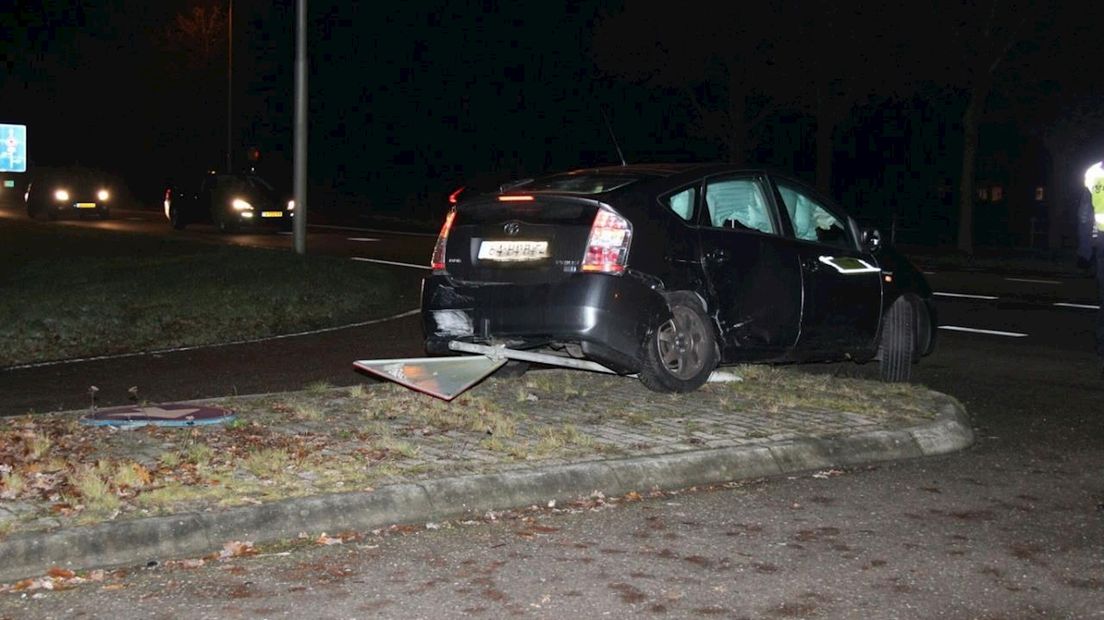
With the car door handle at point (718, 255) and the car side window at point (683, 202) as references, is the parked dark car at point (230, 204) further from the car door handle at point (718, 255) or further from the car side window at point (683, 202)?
the car door handle at point (718, 255)

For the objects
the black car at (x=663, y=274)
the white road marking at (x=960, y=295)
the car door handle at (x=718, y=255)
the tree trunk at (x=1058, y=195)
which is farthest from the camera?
the tree trunk at (x=1058, y=195)

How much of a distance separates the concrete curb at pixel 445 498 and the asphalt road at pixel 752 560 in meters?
0.18

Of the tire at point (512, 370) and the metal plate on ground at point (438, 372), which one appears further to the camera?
the tire at point (512, 370)

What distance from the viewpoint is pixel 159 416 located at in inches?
333

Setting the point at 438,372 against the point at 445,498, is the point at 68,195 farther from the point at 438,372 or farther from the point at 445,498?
the point at 445,498

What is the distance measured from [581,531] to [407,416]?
2.42 meters

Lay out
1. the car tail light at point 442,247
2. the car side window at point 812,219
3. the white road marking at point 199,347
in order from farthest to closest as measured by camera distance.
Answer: the white road marking at point 199,347, the car side window at point 812,219, the car tail light at point 442,247

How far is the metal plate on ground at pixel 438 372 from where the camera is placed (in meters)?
9.05

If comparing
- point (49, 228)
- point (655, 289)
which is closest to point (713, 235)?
point (655, 289)

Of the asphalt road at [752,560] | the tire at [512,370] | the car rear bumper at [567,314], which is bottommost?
the asphalt road at [752,560]

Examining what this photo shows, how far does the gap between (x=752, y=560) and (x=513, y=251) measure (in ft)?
11.4

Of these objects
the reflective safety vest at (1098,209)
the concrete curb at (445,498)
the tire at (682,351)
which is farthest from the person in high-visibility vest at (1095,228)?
the tire at (682,351)

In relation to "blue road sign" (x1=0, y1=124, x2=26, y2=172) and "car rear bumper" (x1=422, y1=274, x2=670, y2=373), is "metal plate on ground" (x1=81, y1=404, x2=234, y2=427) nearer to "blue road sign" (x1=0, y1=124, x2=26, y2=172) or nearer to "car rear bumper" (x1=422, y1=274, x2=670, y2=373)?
"car rear bumper" (x1=422, y1=274, x2=670, y2=373)

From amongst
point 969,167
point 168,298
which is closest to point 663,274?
point 168,298
